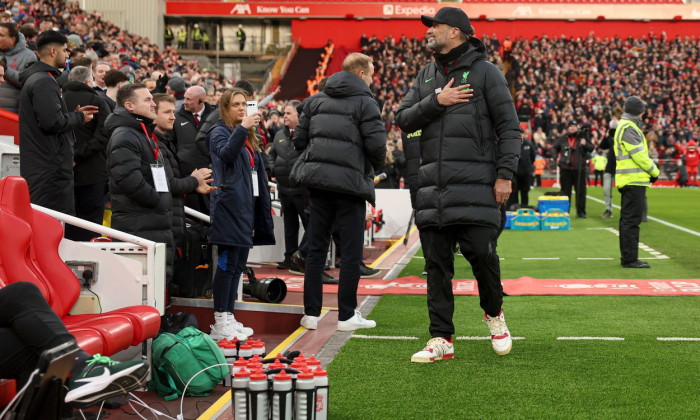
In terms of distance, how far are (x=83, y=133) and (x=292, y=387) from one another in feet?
15.9

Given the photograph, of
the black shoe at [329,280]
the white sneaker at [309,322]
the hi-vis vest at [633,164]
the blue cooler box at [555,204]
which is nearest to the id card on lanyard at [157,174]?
the white sneaker at [309,322]

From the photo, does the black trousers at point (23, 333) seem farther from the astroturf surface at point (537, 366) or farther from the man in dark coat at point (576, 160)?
the man in dark coat at point (576, 160)

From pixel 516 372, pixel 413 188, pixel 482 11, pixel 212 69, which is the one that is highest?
pixel 482 11

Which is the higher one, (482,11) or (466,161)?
(482,11)

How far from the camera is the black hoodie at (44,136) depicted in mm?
7035

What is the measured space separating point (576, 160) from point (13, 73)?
1374 centimetres

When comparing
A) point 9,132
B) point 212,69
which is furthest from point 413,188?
point 212,69

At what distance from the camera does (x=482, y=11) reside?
4978 cm

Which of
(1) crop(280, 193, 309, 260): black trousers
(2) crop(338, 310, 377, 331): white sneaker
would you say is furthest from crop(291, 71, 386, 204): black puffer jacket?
(1) crop(280, 193, 309, 260): black trousers

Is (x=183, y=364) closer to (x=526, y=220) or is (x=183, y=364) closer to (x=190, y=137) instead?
(x=190, y=137)

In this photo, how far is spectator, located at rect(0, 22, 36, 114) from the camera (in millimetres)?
8500

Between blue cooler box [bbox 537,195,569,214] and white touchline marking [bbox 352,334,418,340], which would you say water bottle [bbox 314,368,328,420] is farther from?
blue cooler box [bbox 537,195,569,214]

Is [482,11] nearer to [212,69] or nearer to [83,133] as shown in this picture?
[212,69]

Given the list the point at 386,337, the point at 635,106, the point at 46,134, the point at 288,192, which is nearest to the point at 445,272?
the point at 386,337
